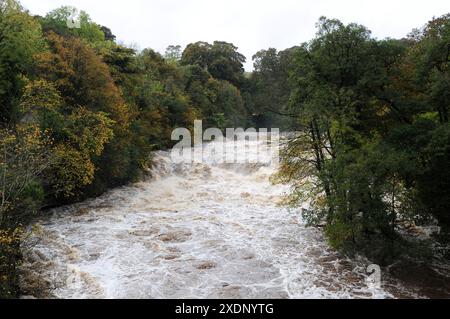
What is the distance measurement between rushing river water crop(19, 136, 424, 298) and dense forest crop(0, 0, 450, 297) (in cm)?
121

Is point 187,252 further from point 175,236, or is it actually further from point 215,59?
point 215,59

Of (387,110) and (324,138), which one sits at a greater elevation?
(387,110)

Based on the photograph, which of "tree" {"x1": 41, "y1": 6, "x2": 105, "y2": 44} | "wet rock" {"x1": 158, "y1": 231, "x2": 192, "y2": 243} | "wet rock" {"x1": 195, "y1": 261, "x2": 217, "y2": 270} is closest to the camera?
"wet rock" {"x1": 195, "y1": 261, "x2": 217, "y2": 270}

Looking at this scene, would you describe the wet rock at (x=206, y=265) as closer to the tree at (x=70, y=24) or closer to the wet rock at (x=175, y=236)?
the wet rock at (x=175, y=236)

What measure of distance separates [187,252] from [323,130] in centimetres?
680

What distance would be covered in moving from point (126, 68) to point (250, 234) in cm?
1638

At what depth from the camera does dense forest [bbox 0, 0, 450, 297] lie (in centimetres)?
1209

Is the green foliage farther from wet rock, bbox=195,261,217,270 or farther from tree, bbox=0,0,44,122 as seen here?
tree, bbox=0,0,44,122

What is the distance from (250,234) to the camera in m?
16.2

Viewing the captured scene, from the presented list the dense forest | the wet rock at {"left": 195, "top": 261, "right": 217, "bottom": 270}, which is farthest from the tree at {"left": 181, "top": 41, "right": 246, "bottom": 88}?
the wet rock at {"left": 195, "top": 261, "right": 217, "bottom": 270}

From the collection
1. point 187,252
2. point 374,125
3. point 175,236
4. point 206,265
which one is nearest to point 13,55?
point 175,236

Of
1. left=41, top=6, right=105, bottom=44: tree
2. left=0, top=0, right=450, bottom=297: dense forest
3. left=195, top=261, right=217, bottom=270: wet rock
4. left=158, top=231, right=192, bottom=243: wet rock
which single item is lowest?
left=195, top=261, right=217, bottom=270: wet rock

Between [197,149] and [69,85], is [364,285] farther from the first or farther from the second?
[197,149]

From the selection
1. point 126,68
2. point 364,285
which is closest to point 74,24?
point 126,68
